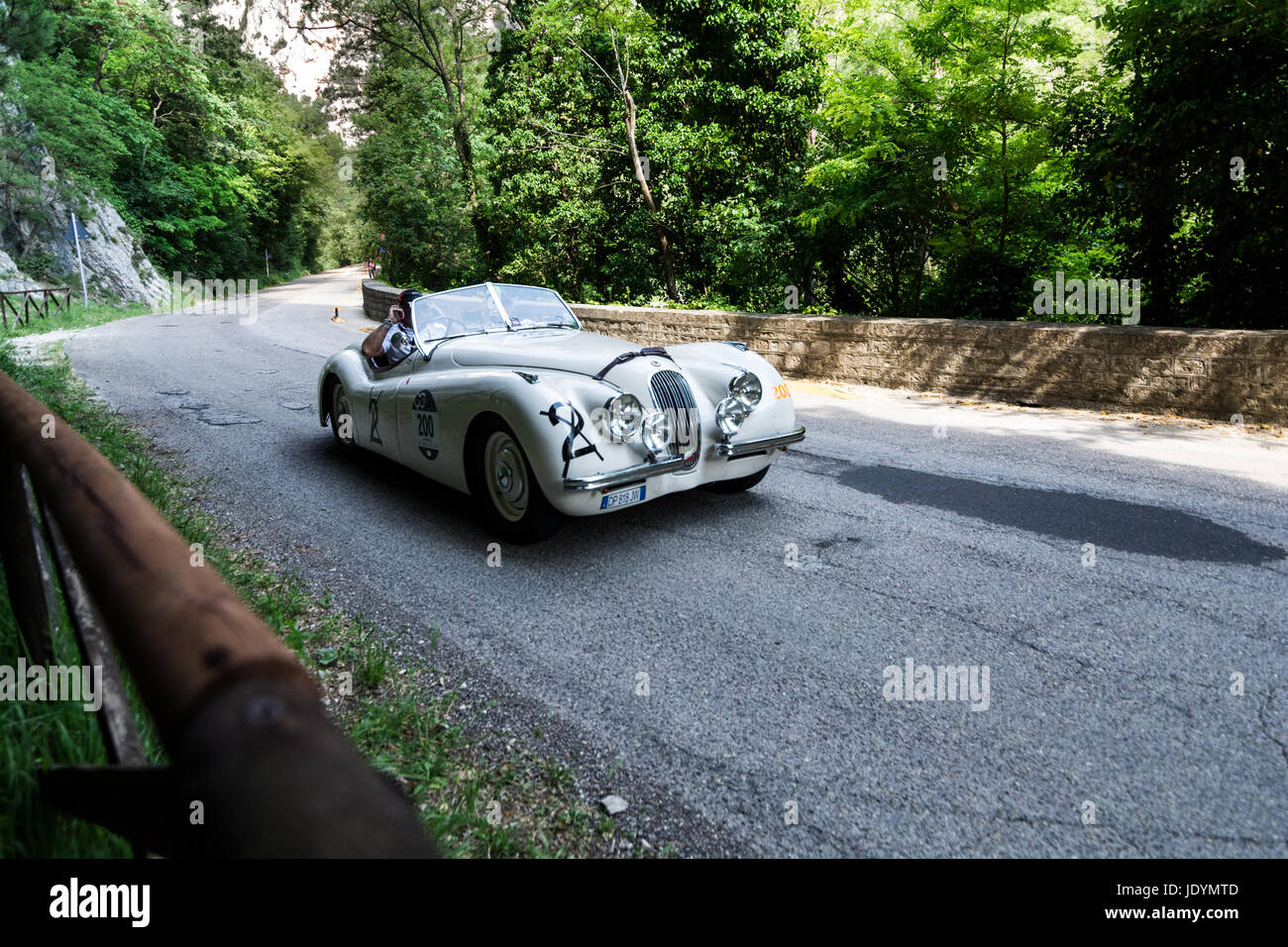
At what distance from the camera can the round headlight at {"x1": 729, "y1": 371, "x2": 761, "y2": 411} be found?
5172mm

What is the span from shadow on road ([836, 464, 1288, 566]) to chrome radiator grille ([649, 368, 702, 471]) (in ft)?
5.14

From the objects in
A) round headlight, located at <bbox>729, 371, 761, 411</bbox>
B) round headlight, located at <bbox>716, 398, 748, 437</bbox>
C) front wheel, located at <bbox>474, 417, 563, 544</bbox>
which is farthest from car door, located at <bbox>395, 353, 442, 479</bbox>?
round headlight, located at <bbox>729, 371, 761, 411</bbox>

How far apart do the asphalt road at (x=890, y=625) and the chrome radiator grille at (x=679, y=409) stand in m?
0.54

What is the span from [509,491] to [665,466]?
0.96m

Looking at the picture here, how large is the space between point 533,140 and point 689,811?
1971 centimetres

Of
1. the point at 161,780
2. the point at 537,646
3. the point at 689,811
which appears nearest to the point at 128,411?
the point at 537,646

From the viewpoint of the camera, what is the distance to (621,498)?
4.56 metres

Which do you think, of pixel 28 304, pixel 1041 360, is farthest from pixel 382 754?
pixel 28 304

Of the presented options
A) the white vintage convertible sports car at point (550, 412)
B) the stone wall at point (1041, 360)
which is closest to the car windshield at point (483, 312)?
the white vintage convertible sports car at point (550, 412)

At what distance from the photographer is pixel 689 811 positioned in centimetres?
254

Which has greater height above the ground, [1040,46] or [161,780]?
[1040,46]

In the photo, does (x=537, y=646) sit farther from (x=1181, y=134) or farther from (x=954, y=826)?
(x=1181, y=134)

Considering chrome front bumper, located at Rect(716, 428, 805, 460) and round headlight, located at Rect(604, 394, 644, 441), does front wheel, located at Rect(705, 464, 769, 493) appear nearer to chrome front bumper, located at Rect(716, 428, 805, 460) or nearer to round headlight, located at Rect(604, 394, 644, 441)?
chrome front bumper, located at Rect(716, 428, 805, 460)

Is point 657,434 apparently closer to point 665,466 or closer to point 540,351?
point 665,466
